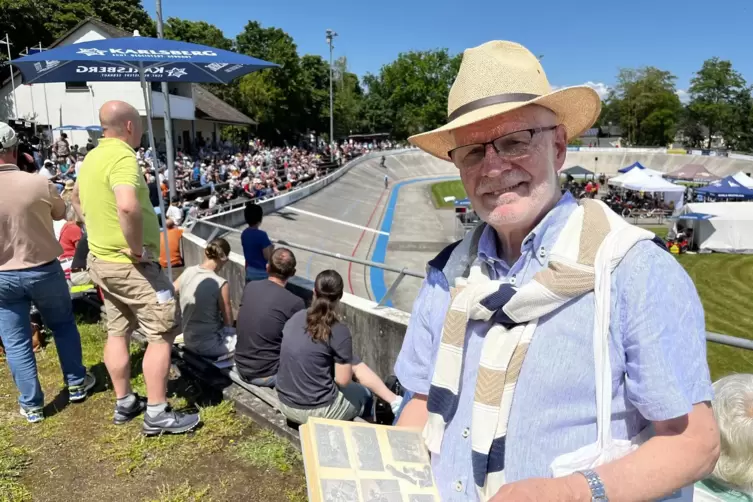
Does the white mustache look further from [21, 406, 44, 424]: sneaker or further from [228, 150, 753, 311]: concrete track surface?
[228, 150, 753, 311]: concrete track surface

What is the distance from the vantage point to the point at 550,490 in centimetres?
124

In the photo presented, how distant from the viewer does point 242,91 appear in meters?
55.8

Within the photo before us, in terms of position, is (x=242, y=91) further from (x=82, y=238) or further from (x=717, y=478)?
(x=717, y=478)

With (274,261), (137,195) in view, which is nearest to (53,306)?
(137,195)

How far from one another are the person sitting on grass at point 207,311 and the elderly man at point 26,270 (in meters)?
1.00

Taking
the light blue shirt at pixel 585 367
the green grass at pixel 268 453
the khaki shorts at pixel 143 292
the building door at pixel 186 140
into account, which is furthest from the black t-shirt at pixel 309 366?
the building door at pixel 186 140

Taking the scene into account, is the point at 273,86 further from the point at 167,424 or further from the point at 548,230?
the point at 548,230

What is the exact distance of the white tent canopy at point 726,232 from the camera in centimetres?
2433

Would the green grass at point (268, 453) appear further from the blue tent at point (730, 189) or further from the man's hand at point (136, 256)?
the blue tent at point (730, 189)

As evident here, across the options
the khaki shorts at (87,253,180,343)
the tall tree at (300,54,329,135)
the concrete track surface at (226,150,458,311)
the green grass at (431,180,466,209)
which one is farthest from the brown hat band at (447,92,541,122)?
the tall tree at (300,54,329,135)

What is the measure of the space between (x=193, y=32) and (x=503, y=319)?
219 ft

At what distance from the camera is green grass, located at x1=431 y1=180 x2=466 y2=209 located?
39.7 meters

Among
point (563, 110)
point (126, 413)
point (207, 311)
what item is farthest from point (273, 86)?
point (563, 110)

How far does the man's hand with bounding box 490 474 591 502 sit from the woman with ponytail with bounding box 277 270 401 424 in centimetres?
257
